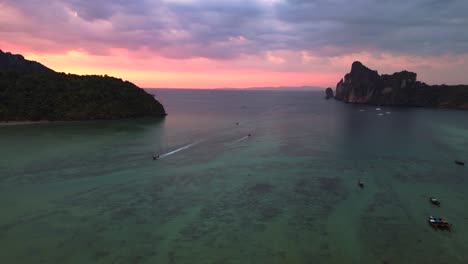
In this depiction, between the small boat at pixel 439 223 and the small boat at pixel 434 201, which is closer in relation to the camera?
the small boat at pixel 439 223

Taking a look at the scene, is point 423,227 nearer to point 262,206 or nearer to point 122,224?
point 262,206

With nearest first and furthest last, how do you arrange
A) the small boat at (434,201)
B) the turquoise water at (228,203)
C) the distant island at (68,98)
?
the turquoise water at (228,203)
the small boat at (434,201)
the distant island at (68,98)

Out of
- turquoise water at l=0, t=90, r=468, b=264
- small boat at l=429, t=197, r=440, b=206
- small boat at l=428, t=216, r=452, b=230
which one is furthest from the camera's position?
small boat at l=429, t=197, r=440, b=206

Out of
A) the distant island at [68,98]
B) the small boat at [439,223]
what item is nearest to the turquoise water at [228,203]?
the small boat at [439,223]

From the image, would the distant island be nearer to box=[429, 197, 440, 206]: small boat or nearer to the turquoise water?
the turquoise water

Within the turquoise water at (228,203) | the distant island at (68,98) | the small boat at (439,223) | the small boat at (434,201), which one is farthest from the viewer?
the distant island at (68,98)

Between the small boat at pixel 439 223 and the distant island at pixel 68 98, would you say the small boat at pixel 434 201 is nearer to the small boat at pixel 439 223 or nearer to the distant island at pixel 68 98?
the small boat at pixel 439 223

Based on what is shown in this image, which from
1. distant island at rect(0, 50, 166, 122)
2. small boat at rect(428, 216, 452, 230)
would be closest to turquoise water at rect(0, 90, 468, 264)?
small boat at rect(428, 216, 452, 230)

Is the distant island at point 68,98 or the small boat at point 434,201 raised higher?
the distant island at point 68,98
